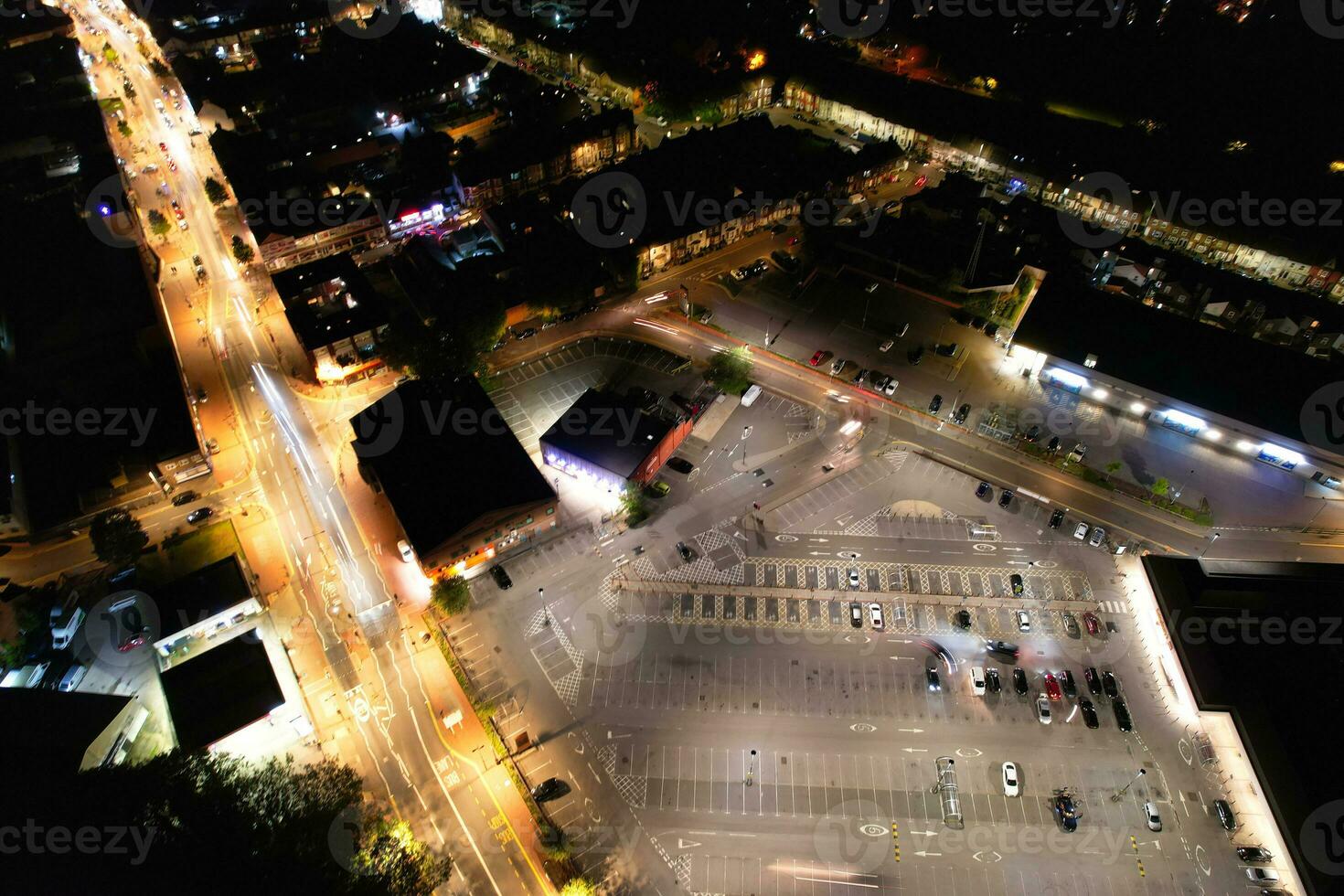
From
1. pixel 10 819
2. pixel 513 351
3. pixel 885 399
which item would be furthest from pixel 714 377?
pixel 10 819

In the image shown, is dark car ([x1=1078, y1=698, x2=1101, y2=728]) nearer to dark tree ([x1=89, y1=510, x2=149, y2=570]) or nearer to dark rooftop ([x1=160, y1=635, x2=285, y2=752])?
dark rooftop ([x1=160, y1=635, x2=285, y2=752])

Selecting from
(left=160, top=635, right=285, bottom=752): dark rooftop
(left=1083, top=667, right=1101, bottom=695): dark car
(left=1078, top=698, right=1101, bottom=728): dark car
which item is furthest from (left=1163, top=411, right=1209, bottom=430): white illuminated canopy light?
(left=160, top=635, right=285, bottom=752): dark rooftop

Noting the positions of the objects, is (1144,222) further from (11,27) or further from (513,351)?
(11,27)

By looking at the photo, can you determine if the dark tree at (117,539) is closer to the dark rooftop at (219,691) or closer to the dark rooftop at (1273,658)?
the dark rooftop at (219,691)

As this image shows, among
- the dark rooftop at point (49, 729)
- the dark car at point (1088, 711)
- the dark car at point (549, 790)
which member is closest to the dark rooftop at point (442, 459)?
the dark car at point (549, 790)

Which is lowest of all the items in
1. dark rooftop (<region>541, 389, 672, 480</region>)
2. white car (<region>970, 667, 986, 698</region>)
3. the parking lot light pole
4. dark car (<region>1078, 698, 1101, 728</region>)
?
the parking lot light pole
